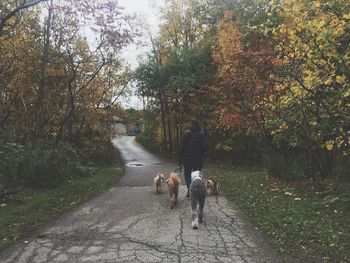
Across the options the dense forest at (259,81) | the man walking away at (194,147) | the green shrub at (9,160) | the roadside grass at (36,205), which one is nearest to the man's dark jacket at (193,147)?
the man walking away at (194,147)

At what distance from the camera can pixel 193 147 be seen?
9727 millimetres

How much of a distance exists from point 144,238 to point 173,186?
7.83ft

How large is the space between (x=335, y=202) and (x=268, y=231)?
243 cm

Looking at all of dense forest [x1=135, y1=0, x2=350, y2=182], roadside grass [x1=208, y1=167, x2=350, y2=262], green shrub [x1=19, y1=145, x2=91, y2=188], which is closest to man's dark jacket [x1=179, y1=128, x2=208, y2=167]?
roadside grass [x1=208, y1=167, x2=350, y2=262]

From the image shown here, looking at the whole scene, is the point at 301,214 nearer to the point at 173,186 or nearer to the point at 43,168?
the point at 173,186

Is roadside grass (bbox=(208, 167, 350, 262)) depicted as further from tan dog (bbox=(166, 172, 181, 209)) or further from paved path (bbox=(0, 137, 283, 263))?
tan dog (bbox=(166, 172, 181, 209))

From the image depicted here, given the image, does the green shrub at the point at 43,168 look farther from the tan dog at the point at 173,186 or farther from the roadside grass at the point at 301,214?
the roadside grass at the point at 301,214

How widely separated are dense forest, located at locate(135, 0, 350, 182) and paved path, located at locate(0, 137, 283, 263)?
2813 millimetres

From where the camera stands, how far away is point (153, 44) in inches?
1256

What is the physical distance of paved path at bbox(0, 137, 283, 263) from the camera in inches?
233

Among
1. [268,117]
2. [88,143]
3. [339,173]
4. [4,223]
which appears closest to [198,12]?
[88,143]

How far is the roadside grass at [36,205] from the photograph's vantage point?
747 centimetres

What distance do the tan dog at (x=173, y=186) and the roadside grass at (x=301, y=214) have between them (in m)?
1.58

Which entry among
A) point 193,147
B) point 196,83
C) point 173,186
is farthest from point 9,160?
point 196,83
